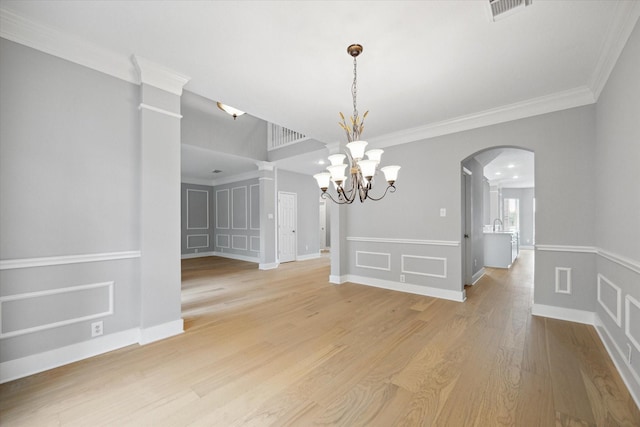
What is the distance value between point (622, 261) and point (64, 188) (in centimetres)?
468

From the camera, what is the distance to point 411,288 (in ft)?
14.3

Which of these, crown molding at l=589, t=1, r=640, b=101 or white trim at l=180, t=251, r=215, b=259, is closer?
crown molding at l=589, t=1, r=640, b=101

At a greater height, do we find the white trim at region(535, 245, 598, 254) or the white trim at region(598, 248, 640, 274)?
the white trim at region(598, 248, 640, 274)

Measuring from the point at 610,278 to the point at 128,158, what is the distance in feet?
15.7

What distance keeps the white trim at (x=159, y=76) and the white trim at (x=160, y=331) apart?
2.48 m

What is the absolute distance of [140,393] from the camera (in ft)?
6.09

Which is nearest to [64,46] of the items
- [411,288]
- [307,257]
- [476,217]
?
[411,288]

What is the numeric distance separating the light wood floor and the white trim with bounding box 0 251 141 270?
2.86 ft

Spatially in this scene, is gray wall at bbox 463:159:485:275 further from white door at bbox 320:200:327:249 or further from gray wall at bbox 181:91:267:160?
white door at bbox 320:200:327:249

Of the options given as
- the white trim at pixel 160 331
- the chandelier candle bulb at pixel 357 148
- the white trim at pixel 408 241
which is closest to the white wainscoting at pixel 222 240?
the white trim at pixel 408 241

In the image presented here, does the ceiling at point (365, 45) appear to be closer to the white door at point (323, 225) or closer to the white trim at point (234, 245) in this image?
the white trim at point (234, 245)

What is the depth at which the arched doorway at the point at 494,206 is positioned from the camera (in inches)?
187

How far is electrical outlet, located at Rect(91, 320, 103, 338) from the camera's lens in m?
2.36

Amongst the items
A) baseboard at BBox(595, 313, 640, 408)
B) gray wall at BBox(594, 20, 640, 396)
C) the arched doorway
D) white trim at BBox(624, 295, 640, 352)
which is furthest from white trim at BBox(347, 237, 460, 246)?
white trim at BBox(624, 295, 640, 352)
